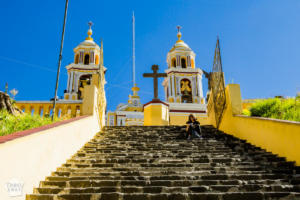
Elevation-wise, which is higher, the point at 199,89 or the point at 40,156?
the point at 199,89

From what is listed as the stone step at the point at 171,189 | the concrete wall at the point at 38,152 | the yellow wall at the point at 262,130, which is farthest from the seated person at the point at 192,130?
the stone step at the point at 171,189

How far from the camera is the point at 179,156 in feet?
20.3

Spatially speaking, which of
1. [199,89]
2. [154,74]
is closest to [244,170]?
[154,74]

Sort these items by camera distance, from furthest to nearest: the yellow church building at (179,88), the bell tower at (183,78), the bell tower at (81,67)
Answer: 1. the bell tower at (81,67)
2. the bell tower at (183,78)
3. the yellow church building at (179,88)

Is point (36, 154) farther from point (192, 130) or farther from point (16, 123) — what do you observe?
point (192, 130)

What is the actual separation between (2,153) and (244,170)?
3987 mm

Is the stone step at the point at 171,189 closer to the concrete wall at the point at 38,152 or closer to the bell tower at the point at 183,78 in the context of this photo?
the concrete wall at the point at 38,152

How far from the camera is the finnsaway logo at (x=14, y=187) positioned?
3715mm

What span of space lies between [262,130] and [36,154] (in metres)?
5.00

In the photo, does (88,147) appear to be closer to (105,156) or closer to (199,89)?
(105,156)

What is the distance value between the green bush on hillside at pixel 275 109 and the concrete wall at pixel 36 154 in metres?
5.04

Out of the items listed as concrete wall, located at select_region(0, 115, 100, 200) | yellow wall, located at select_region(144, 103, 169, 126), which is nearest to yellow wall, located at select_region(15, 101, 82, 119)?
yellow wall, located at select_region(144, 103, 169, 126)

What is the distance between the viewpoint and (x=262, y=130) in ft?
22.2

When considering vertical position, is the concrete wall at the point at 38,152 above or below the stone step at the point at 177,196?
above
